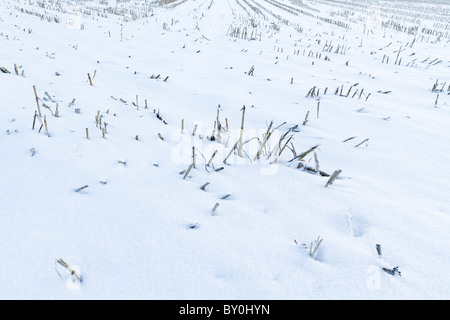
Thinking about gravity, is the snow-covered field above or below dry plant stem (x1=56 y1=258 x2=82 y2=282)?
above

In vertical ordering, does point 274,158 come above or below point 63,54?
below

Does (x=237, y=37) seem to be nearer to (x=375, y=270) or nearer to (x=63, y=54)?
(x=63, y=54)

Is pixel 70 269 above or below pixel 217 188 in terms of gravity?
below

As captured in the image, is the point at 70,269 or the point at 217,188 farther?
the point at 217,188

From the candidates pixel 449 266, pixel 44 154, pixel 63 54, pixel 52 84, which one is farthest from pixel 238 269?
pixel 63 54

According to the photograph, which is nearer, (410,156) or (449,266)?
(449,266)

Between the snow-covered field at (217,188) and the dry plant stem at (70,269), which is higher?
the snow-covered field at (217,188)

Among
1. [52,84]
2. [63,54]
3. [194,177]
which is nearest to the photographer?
[194,177]
